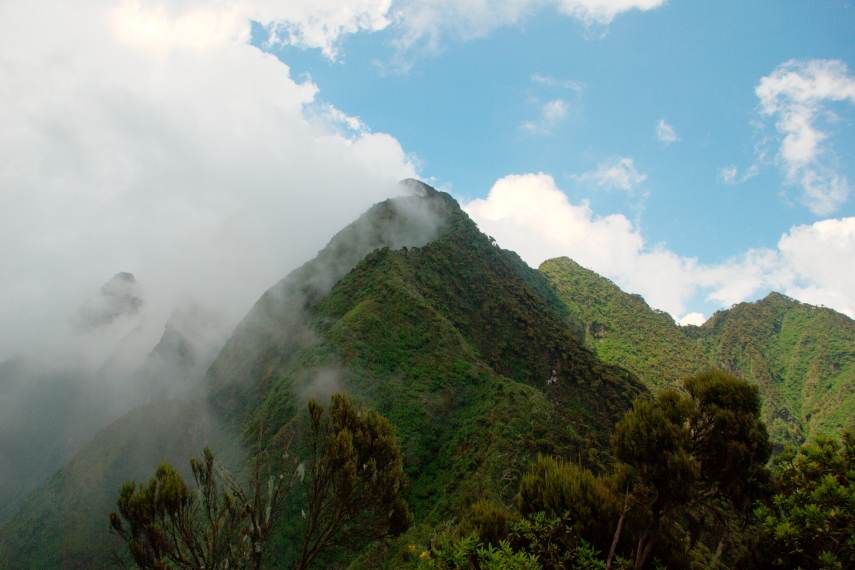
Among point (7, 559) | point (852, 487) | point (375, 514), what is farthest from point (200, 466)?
point (7, 559)

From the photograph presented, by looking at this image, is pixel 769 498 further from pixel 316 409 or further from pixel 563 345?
pixel 563 345

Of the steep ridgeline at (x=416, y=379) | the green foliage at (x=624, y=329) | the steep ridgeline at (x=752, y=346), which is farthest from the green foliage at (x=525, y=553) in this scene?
the steep ridgeline at (x=752, y=346)

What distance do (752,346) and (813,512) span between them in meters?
96.2

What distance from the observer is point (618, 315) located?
82.4 meters

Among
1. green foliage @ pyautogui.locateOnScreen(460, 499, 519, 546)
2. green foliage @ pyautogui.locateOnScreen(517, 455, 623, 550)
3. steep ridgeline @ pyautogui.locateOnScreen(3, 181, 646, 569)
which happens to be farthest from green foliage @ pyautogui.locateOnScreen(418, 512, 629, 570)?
steep ridgeline @ pyautogui.locateOnScreen(3, 181, 646, 569)

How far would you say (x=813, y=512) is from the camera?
25.6 ft

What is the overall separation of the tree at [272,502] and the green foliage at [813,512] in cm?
979

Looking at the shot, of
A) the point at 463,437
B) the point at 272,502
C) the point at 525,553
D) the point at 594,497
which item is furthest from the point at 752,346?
the point at 272,502

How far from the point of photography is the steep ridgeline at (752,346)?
210 ft

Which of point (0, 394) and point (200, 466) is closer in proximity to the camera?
point (200, 466)

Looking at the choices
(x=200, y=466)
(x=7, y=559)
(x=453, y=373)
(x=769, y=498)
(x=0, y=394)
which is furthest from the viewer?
(x=0, y=394)

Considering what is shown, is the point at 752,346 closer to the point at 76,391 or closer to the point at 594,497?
the point at 594,497

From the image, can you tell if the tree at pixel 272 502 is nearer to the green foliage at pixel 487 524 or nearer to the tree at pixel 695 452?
the green foliage at pixel 487 524

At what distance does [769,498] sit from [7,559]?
67.8m
